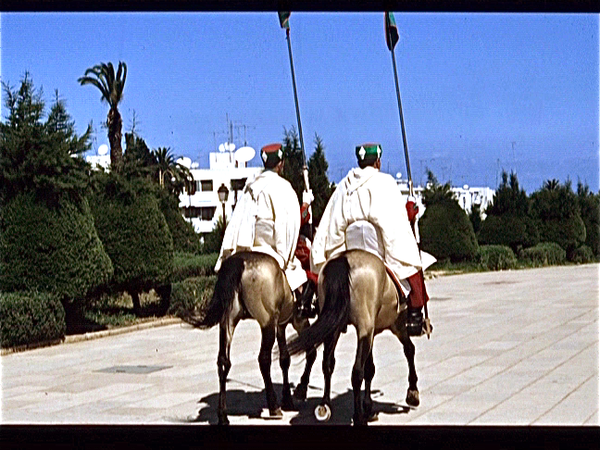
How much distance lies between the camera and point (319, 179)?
19.0m

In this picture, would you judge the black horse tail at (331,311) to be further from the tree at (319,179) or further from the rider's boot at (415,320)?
the tree at (319,179)

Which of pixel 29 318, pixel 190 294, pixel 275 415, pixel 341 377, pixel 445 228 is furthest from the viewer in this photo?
pixel 445 228

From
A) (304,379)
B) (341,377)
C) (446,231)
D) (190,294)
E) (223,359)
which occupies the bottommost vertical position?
(341,377)

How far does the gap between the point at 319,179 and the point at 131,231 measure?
4705mm

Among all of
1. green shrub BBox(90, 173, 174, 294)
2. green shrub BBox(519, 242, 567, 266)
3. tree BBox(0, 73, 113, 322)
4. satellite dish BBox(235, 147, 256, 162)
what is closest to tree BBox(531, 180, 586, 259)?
green shrub BBox(519, 242, 567, 266)

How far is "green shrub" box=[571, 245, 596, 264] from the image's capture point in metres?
35.6

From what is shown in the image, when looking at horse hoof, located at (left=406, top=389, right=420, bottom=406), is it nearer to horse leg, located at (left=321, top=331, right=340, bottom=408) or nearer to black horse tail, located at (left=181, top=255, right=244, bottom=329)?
horse leg, located at (left=321, top=331, right=340, bottom=408)

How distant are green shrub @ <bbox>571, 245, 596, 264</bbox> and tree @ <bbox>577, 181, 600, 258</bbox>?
322mm

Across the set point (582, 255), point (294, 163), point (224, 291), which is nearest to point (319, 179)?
point (294, 163)

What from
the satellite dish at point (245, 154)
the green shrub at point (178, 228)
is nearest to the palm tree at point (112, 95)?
the green shrub at point (178, 228)

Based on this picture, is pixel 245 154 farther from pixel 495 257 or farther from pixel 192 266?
pixel 495 257

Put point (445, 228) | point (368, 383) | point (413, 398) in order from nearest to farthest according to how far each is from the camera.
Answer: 1. point (368, 383)
2. point (413, 398)
3. point (445, 228)
